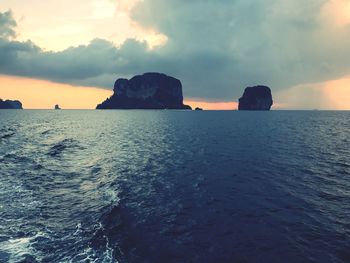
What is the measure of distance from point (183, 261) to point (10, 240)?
38.6 feet

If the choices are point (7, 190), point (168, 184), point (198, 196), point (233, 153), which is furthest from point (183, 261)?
point (233, 153)

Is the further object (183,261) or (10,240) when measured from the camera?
(10,240)

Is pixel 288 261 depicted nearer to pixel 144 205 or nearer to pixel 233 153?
pixel 144 205

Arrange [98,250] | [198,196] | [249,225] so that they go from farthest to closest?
[198,196] → [249,225] → [98,250]

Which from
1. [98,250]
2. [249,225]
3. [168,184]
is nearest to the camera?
[98,250]

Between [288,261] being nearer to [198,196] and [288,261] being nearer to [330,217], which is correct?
[330,217]

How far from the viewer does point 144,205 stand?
25.8 m

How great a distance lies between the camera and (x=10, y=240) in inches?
744

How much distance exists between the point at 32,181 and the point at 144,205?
15703 mm

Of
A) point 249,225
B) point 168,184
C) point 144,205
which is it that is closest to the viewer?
point 249,225

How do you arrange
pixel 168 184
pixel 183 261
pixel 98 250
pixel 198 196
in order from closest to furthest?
pixel 183 261, pixel 98 250, pixel 198 196, pixel 168 184

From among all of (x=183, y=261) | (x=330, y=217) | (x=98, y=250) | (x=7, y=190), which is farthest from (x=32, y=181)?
(x=330, y=217)

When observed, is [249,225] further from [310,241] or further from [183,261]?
[183,261]

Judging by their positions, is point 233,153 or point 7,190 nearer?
point 7,190
